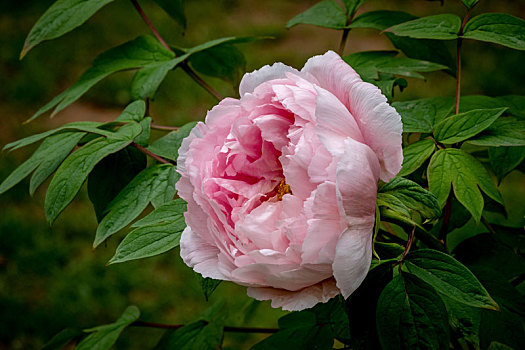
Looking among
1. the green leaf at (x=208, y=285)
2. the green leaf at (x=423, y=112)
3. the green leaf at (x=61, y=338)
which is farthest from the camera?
the green leaf at (x=61, y=338)

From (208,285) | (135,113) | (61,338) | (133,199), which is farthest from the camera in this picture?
(61,338)

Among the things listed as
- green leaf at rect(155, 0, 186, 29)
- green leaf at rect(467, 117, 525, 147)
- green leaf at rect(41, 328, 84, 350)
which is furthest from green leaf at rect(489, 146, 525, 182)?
green leaf at rect(41, 328, 84, 350)

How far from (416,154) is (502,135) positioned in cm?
10

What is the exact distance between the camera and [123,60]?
93 cm

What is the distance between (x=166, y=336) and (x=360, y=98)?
569mm

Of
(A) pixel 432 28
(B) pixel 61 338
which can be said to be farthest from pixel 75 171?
(A) pixel 432 28

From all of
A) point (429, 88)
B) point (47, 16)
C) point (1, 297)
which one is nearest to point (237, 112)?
point (47, 16)

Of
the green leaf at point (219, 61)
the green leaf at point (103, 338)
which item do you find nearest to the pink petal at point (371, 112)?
the green leaf at point (219, 61)

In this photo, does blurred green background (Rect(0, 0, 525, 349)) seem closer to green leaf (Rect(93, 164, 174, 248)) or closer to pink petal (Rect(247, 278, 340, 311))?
green leaf (Rect(93, 164, 174, 248))

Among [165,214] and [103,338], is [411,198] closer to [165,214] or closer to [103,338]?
[165,214]

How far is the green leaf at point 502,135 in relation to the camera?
0.66 metres

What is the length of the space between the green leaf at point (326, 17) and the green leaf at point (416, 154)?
29 centimetres

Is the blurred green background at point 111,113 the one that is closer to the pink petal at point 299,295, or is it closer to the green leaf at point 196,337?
the green leaf at point 196,337

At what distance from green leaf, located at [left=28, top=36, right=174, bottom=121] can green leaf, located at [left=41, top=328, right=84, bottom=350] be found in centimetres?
35
